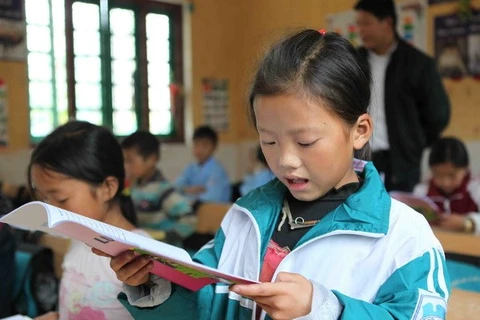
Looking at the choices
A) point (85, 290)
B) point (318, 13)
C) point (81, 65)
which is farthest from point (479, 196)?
point (81, 65)

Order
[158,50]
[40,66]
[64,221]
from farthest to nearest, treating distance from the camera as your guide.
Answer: [158,50]
[40,66]
[64,221]

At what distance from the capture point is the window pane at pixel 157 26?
5.15 m

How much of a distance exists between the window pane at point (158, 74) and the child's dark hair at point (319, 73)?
447cm

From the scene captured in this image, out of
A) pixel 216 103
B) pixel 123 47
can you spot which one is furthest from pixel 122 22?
pixel 216 103

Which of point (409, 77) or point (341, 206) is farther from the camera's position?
point (409, 77)

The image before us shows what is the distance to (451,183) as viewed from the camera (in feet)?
9.16

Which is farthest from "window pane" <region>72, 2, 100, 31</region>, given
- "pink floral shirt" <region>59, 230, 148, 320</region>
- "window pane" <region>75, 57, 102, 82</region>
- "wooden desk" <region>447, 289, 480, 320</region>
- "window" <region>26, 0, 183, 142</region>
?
"wooden desk" <region>447, 289, 480, 320</region>

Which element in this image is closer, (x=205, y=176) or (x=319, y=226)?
(x=319, y=226)

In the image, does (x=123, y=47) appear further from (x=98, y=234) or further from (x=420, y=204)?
(x=98, y=234)

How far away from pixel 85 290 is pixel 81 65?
3357 millimetres

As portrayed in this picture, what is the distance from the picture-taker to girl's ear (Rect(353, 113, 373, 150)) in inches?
Result: 33.6

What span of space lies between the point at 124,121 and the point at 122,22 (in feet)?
2.79

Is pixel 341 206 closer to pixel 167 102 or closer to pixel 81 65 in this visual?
pixel 81 65

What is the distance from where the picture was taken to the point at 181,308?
925 millimetres
